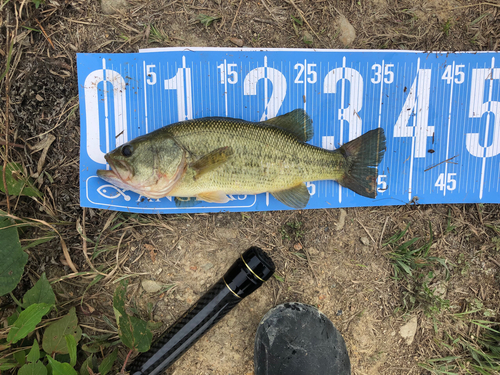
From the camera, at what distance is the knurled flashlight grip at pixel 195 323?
265cm

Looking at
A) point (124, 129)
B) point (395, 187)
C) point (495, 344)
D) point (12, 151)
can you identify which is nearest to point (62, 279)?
point (12, 151)

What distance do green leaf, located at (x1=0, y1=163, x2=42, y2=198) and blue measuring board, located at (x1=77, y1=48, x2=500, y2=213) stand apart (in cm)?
43

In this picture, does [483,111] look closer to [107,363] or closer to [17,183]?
[107,363]

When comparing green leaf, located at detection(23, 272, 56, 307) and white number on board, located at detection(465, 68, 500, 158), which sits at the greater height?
white number on board, located at detection(465, 68, 500, 158)

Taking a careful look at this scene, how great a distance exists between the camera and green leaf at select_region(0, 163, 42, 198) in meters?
2.68

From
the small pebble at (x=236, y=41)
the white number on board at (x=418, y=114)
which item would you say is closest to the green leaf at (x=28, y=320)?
the small pebble at (x=236, y=41)

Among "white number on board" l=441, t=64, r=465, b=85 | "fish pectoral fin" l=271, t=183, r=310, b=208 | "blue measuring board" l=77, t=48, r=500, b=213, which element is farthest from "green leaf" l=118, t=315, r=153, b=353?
"white number on board" l=441, t=64, r=465, b=85

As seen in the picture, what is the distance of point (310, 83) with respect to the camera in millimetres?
2986

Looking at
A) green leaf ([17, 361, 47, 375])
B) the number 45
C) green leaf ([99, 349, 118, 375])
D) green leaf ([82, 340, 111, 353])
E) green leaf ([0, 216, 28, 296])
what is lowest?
green leaf ([82, 340, 111, 353])

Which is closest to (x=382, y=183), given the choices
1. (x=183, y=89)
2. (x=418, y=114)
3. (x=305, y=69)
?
(x=418, y=114)

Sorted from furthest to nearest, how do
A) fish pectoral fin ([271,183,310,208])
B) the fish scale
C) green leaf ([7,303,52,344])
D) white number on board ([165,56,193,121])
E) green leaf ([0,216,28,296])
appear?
white number on board ([165,56,193,121])
fish pectoral fin ([271,183,310,208])
the fish scale
green leaf ([0,216,28,296])
green leaf ([7,303,52,344])

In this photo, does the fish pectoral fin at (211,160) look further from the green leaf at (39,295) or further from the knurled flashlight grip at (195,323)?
the green leaf at (39,295)

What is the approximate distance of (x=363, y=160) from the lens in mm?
2814

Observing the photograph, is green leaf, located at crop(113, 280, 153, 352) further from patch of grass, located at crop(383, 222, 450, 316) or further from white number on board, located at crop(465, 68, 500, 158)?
white number on board, located at crop(465, 68, 500, 158)
